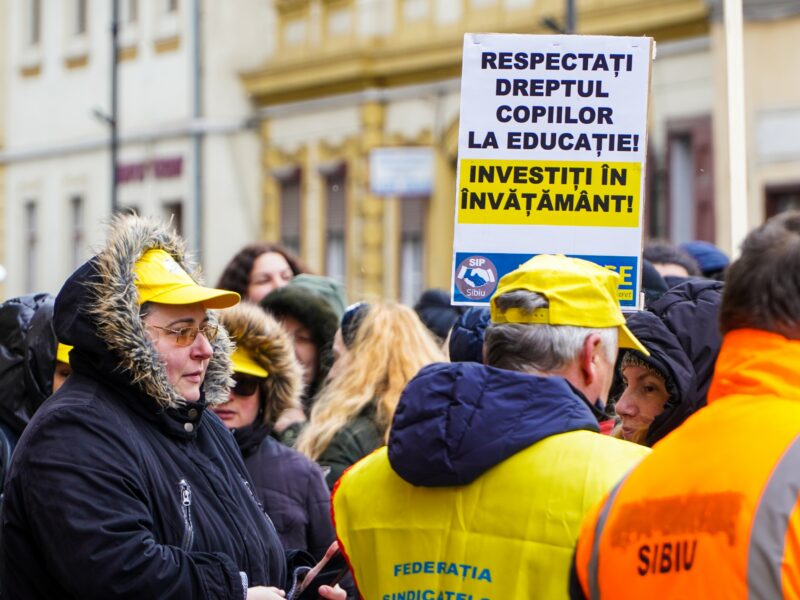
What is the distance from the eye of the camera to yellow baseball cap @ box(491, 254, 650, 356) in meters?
3.54

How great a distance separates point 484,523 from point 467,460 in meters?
0.13

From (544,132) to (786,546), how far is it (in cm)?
233

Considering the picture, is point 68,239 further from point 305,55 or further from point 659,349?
point 659,349

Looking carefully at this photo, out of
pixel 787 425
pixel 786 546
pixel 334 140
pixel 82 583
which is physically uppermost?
pixel 334 140

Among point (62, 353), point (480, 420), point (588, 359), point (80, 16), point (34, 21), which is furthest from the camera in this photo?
point (34, 21)

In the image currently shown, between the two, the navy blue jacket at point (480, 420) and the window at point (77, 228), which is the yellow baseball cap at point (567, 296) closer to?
the navy blue jacket at point (480, 420)

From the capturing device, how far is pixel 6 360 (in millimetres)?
5660

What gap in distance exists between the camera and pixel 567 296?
11.7 ft

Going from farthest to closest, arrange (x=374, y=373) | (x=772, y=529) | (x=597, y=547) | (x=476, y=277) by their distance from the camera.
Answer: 1. (x=374, y=373)
2. (x=476, y=277)
3. (x=597, y=547)
4. (x=772, y=529)

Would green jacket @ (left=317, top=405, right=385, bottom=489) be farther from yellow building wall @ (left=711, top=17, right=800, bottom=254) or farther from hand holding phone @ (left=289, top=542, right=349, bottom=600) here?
yellow building wall @ (left=711, top=17, right=800, bottom=254)

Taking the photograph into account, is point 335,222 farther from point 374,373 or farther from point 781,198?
point 374,373

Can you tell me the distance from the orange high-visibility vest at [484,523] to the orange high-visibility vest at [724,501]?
253 mm

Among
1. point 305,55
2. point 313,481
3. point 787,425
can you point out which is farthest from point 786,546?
point 305,55

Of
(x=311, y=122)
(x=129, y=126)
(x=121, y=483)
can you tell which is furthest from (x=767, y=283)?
(x=129, y=126)
